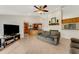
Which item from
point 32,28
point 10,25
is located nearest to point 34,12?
point 32,28

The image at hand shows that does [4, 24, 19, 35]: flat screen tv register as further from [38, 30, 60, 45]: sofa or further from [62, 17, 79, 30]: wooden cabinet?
[62, 17, 79, 30]: wooden cabinet

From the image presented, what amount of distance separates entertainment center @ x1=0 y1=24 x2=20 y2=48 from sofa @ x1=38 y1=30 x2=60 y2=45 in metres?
0.64

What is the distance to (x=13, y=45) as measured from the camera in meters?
2.48

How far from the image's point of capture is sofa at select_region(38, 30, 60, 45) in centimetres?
227

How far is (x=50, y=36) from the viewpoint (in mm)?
2299

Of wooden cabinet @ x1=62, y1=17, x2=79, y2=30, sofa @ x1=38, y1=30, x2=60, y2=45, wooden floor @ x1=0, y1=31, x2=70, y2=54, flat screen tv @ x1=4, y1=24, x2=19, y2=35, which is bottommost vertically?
wooden floor @ x1=0, y1=31, x2=70, y2=54

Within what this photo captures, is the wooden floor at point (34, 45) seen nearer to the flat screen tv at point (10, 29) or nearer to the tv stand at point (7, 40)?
the tv stand at point (7, 40)

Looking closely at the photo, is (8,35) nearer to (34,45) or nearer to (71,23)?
(34,45)

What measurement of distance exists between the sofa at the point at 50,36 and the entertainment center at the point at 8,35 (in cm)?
64

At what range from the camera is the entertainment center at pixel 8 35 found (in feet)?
8.05

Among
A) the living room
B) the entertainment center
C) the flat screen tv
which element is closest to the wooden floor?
the living room

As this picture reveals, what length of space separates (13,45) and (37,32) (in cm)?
67

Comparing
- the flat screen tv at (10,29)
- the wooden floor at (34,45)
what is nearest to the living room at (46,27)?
the wooden floor at (34,45)
